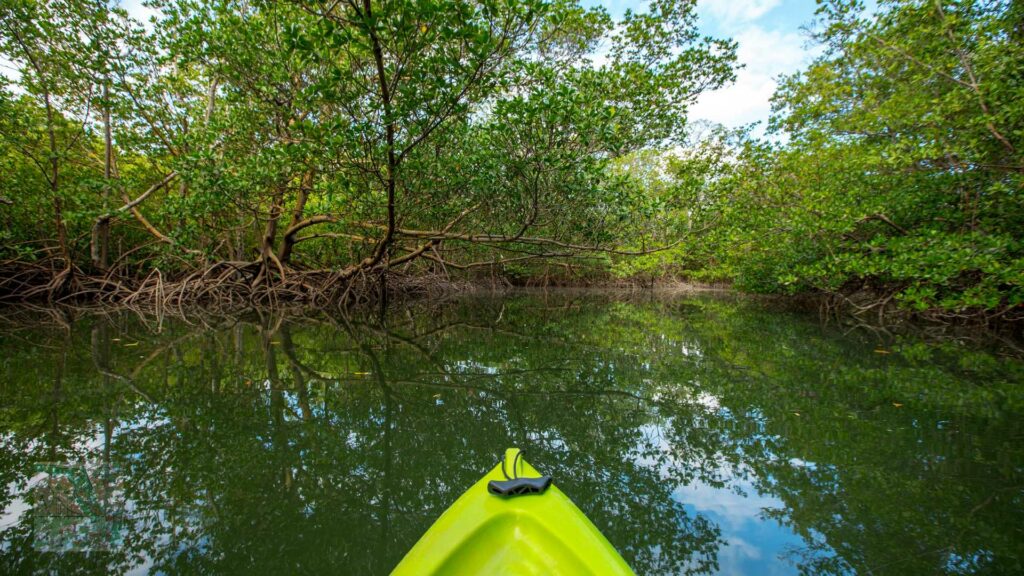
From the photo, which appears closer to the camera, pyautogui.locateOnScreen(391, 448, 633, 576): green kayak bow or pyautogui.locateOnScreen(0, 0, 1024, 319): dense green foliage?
pyautogui.locateOnScreen(391, 448, 633, 576): green kayak bow

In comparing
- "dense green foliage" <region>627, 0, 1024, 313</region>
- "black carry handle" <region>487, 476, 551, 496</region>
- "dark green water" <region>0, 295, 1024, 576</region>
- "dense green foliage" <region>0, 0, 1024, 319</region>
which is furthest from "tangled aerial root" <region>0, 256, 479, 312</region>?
"black carry handle" <region>487, 476, 551, 496</region>

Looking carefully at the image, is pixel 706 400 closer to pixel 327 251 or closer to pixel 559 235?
pixel 559 235

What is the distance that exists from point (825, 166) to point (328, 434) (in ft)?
30.9

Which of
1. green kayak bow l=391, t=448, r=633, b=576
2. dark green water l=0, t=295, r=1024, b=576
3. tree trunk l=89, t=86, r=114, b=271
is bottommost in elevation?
dark green water l=0, t=295, r=1024, b=576

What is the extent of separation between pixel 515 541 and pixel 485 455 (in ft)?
3.45

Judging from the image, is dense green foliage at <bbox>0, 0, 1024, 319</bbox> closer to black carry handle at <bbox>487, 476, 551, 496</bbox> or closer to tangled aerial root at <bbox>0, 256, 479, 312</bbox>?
tangled aerial root at <bbox>0, 256, 479, 312</bbox>

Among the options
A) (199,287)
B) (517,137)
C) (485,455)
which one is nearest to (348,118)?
(517,137)

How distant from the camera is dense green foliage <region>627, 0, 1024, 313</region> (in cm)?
496

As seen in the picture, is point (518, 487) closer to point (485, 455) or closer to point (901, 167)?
point (485, 455)

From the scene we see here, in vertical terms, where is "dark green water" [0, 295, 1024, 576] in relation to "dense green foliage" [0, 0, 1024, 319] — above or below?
below

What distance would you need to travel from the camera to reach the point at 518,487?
47.8 inches

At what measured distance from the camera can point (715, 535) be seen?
61.6 inches

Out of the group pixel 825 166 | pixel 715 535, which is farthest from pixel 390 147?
pixel 825 166

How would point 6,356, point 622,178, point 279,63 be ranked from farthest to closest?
point 622,178 → point 279,63 → point 6,356
